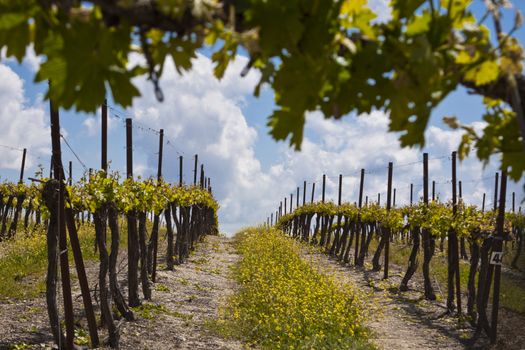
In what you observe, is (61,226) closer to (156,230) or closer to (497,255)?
(156,230)

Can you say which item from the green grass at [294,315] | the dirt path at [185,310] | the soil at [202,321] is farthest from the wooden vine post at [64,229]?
the green grass at [294,315]

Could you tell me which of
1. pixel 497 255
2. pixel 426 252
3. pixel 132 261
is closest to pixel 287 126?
pixel 497 255

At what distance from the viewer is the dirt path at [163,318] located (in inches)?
339

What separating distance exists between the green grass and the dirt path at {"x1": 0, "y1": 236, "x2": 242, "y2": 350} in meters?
0.50

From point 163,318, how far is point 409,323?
18.3 feet

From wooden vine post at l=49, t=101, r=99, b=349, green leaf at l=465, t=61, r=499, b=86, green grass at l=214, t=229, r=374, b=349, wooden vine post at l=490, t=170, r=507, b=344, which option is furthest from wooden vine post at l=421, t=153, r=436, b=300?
green leaf at l=465, t=61, r=499, b=86

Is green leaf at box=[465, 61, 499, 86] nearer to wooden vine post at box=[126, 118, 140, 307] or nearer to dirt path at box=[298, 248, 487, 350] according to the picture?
dirt path at box=[298, 248, 487, 350]

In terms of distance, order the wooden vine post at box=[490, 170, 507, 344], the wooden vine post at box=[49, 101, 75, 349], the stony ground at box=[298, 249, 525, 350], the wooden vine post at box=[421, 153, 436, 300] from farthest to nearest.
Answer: the wooden vine post at box=[421, 153, 436, 300] < the stony ground at box=[298, 249, 525, 350] < the wooden vine post at box=[490, 170, 507, 344] < the wooden vine post at box=[49, 101, 75, 349]

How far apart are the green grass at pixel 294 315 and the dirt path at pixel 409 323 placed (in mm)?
526

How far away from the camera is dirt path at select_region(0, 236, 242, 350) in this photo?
862 centimetres

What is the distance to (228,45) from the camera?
70.1 inches

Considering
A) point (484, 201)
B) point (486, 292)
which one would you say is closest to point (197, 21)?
point (486, 292)

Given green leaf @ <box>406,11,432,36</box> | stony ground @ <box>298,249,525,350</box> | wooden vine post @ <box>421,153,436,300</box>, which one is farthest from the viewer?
wooden vine post @ <box>421,153,436,300</box>

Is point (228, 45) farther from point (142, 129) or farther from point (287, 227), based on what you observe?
point (287, 227)
